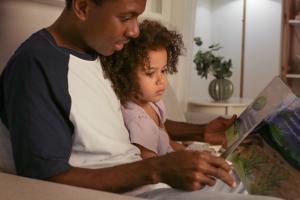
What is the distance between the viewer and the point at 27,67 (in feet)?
2.70

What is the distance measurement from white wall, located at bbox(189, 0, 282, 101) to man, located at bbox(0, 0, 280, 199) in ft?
9.94

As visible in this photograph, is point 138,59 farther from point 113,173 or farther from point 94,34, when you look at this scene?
point 113,173

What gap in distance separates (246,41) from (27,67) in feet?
11.7

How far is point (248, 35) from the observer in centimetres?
415

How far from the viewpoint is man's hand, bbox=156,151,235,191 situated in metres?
0.72

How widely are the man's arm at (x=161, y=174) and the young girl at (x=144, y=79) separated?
1.06 ft

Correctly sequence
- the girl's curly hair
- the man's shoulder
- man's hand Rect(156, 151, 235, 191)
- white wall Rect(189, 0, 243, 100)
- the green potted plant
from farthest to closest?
1. white wall Rect(189, 0, 243, 100)
2. the green potted plant
3. the girl's curly hair
4. the man's shoulder
5. man's hand Rect(156, 151, 235, 191)

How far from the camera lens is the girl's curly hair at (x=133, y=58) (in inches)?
44.1

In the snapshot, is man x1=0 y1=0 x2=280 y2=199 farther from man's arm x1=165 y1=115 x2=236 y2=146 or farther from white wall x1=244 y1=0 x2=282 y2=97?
white wall x1=244 y1=0 x2=282 y2=97

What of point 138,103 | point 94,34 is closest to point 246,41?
point 138,103

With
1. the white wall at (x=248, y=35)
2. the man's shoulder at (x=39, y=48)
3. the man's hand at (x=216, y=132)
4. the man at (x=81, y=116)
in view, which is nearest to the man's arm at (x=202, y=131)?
the man's hand at (x=216, y=132)

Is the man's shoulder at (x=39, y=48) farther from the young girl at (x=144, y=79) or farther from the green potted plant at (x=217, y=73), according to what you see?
→ the green potted plant at (x=217, y=73)

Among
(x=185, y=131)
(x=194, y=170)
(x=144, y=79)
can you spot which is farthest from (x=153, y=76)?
(x=194, y=170)

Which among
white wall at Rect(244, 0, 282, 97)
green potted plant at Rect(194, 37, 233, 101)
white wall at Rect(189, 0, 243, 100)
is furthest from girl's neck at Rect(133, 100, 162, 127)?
white wall at Rect(244, 0, 282, 97)
